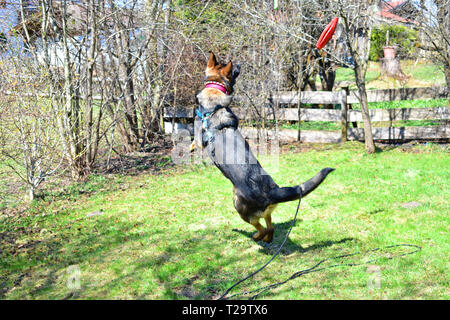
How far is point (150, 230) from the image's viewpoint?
19.6 ft

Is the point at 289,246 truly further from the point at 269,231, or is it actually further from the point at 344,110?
the point at 344,110

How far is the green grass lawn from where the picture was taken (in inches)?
167

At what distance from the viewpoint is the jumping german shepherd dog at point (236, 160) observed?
4430 millimetres

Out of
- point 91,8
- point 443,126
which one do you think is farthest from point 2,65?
point 443,126

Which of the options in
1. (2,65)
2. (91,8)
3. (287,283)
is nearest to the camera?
(287,283)

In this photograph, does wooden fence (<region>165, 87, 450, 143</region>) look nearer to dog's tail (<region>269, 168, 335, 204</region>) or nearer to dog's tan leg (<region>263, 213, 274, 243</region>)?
dog's tan leg (<region>263, 213, 274, 243</region>)

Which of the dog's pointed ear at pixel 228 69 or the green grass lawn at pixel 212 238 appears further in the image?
the dog's pointed ear at pixel 228 69

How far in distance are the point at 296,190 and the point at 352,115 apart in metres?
7.17

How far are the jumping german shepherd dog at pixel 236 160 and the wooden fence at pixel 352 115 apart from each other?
20.3ft

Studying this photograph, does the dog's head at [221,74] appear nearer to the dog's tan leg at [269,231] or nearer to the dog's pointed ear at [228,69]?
the dog's pointed ear at [228,69]

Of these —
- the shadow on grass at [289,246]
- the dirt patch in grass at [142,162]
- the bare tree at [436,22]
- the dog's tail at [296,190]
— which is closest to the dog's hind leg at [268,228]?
the shadow on grass at [289,246]

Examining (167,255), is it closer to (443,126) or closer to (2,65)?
(2,65)

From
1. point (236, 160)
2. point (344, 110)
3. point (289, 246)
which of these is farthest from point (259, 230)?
point (344, 110)
